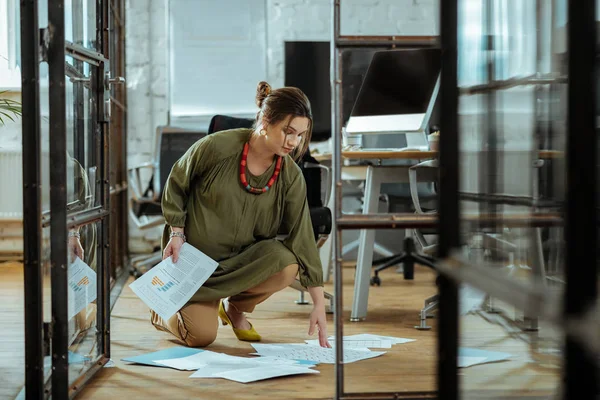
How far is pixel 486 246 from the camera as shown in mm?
1301

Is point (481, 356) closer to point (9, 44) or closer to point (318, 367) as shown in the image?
point (318, 367)

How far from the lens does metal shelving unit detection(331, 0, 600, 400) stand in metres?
0.68

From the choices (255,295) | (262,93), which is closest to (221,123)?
(262,93)

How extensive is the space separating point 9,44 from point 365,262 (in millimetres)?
2495

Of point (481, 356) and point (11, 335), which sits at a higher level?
point (481, 356)

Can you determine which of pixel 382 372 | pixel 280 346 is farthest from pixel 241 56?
pixel 382 372

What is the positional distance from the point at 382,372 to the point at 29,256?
101 centimetres

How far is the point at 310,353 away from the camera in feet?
8.22

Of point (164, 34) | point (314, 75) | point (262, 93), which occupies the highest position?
point (164, 34)

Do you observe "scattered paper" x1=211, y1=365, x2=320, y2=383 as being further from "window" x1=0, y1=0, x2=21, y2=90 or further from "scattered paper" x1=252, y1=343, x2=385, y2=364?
"window" x1=0, y1=0, x2=21, y2=90

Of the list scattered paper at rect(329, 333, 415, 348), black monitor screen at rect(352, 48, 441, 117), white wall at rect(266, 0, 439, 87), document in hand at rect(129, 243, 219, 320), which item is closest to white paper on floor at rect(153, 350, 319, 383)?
document in hand at rect(129, 243, 219, 320)

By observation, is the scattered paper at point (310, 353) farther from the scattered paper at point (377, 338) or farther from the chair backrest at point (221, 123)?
the chair backrest at point (221, 123)

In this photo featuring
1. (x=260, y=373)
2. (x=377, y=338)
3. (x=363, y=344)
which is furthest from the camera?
(x=377, y=338)

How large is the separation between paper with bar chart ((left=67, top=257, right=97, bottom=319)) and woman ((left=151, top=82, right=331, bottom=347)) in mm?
439
